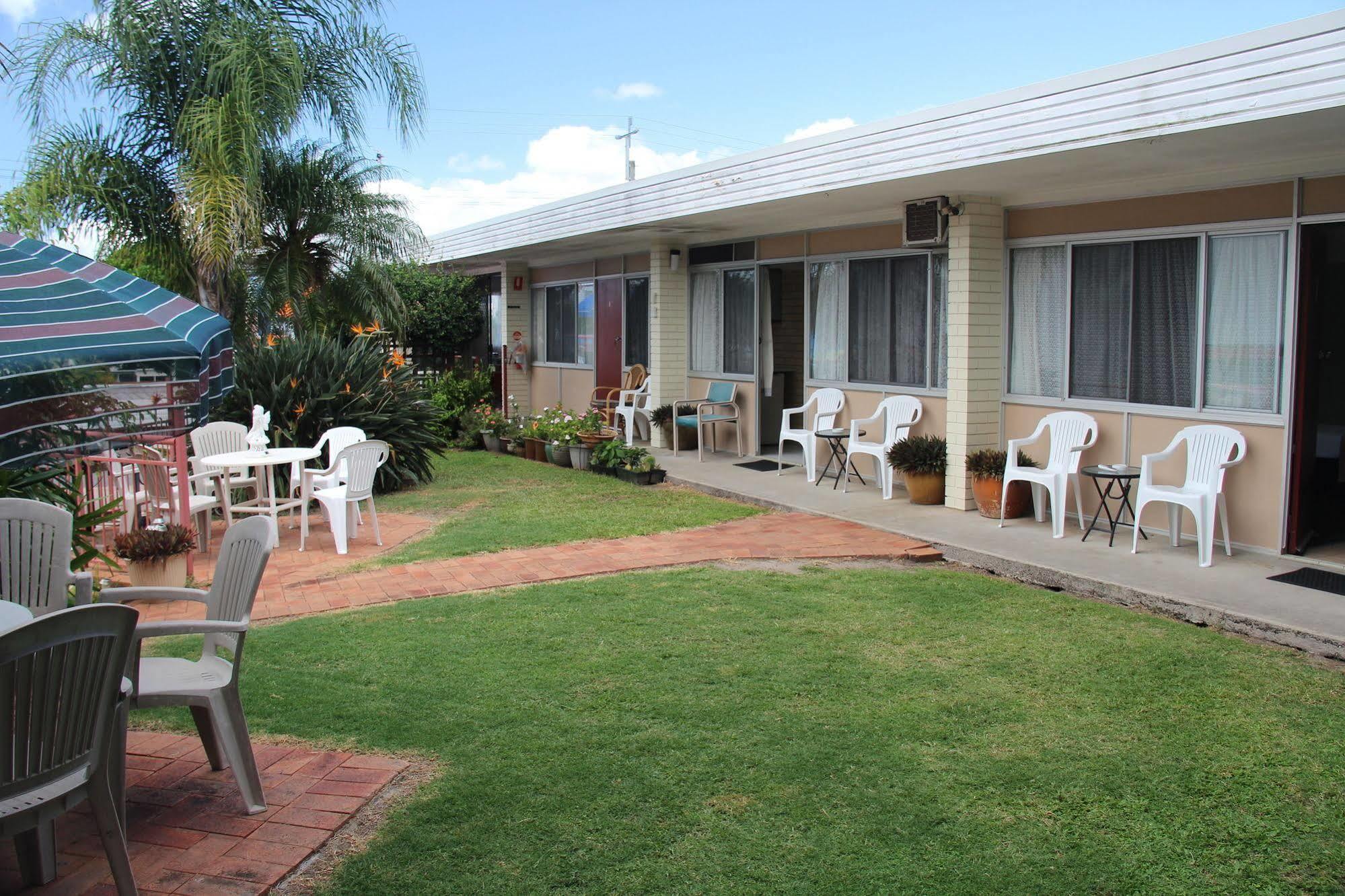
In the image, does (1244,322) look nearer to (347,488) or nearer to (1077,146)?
(1077,146)

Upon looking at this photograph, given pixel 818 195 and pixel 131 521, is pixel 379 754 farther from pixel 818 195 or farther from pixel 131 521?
pixel 818 195

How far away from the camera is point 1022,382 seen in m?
9.16

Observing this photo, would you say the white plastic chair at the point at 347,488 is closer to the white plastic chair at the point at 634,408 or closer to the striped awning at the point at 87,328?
the striped awning at the point at 87,328

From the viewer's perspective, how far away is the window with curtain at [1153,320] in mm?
7395

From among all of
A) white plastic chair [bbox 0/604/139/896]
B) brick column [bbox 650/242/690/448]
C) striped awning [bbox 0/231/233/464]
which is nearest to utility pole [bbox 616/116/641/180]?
brick column [bbox 650/242/690/448]

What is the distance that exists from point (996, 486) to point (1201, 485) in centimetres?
163

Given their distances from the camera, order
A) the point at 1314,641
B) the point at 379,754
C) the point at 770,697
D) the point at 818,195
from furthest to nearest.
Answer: the point at 818,195
the point at 1314,641
the point at 770,697
the point at 379,754

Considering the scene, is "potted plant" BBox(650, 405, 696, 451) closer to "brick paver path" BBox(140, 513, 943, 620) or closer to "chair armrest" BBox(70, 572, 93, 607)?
"brick paver path" BBox(140, 513, 943, 620)

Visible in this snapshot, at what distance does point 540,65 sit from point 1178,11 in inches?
808

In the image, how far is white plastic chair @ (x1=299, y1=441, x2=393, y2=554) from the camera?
809 centimetres

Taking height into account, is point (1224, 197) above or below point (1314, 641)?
above

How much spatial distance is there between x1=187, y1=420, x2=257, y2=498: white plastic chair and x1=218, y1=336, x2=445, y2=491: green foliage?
1.46 m

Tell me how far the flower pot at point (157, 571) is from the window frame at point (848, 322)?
6486 millimetres

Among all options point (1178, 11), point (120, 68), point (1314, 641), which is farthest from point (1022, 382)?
point (1178, 11)
